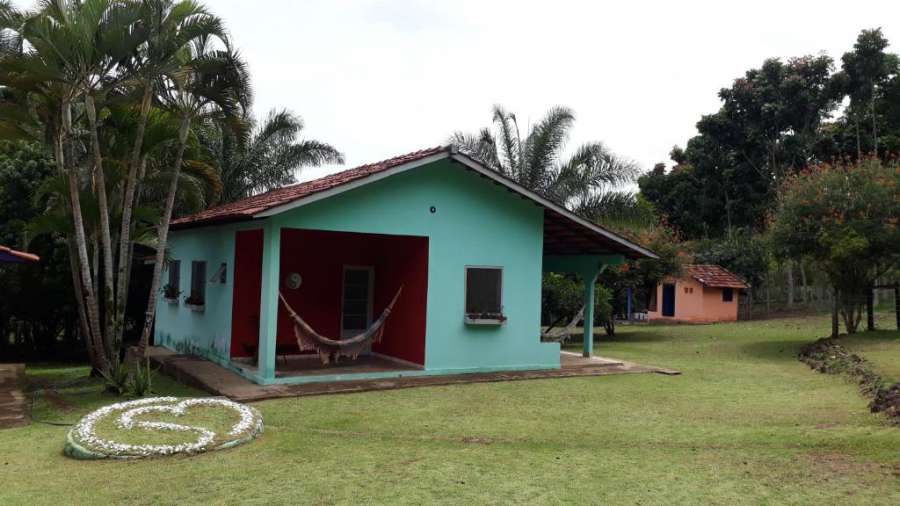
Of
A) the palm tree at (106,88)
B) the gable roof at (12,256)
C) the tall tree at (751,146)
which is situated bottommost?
the gable roof at (12,256)

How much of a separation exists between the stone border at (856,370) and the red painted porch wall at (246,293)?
8.84m

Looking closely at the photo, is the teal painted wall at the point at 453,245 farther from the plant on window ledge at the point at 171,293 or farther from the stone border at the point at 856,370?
the stone border at the point at 856,370

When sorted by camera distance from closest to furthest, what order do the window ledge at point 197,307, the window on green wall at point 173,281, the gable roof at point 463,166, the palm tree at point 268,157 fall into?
the gable roof at point 463,166 < the window ledge at point 197,307 < the window on green wall at point 173,281 < the palm tree at point 268,157

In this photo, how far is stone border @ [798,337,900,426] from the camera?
7590 mm

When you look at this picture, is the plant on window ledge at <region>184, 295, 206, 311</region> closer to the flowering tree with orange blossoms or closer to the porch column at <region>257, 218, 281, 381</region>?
the porch column at <region>257, 218, 281, 381</region>

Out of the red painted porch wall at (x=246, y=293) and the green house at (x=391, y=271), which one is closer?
the green house at (x=391, y=271)

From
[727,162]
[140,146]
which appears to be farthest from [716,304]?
[140,146]

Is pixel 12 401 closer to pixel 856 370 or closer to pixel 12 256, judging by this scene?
pixel 12 256

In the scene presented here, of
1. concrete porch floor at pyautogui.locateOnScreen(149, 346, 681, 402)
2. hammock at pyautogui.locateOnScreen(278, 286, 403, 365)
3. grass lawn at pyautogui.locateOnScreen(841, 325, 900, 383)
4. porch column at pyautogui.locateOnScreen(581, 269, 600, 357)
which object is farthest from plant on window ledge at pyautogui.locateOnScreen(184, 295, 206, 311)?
grass lawn at pyautogui.locateOnScreen(841, 325, 900, 383)

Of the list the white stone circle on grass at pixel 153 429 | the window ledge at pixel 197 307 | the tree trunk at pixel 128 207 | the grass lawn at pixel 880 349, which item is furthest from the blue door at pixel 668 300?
the white stone circle on grass at pixel 153 429

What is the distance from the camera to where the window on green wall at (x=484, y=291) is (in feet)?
37.1

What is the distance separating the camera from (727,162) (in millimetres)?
33188

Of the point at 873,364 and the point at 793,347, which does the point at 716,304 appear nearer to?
the point at 793,347

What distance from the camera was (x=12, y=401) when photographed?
864 centimetres
